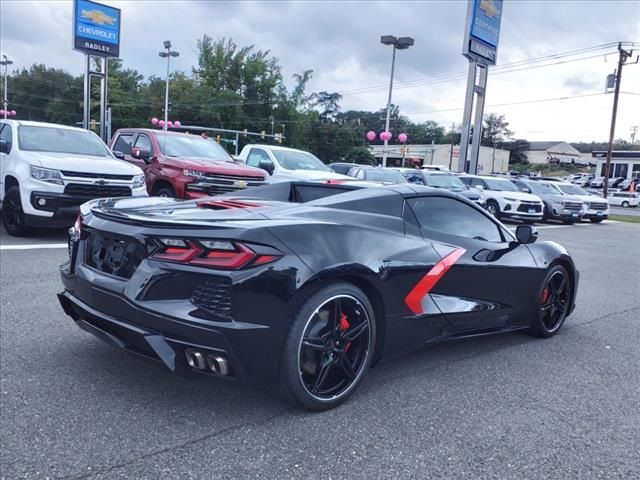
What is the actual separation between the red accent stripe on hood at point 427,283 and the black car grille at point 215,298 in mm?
1235

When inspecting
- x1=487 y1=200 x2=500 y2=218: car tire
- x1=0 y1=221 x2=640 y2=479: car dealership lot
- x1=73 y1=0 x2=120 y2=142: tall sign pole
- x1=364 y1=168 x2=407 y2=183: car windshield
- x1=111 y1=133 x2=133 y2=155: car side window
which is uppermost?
x1=73 y1=0 x2=120 y2=142: tall sign pole

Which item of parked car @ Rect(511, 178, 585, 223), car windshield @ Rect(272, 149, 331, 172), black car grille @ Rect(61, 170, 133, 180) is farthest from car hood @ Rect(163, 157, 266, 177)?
parked car @ Rect(511, 178, 585, 223)

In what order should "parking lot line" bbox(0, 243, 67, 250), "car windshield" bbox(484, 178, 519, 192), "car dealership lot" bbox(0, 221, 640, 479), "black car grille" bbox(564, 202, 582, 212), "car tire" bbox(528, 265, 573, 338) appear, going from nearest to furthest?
"car dealership lot" bbox(0, 221, 640, 479) < "car tire" bbox(528, 265, 573, 338) < "parking lot line" bbox(0, 243, 67, 250) < "car windshield" bbox(484, 178, 519, 192) < "black car grille" bbox(564, 202, 582, 212)

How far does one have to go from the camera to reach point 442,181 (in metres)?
18.0

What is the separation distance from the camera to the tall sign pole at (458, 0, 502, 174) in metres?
21.2

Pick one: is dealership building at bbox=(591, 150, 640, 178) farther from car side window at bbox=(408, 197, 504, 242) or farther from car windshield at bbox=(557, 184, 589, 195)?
car side window at bbox=(408, 197, 504, 242)

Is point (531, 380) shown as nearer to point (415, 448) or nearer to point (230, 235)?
point (415, 448)

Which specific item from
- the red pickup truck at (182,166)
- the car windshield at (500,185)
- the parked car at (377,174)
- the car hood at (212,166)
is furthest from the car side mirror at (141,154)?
the car windshield at (500,185)

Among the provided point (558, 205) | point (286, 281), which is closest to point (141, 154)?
point (286, 281)

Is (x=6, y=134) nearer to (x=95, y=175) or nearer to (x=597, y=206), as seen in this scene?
(x=95, y=175)

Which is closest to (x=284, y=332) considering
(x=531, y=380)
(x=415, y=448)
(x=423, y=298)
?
(x=415, y=448)

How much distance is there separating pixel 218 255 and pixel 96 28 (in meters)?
18.8

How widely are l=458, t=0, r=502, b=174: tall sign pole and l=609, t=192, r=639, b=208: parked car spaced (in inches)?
827

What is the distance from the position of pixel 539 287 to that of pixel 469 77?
19.2 meters
